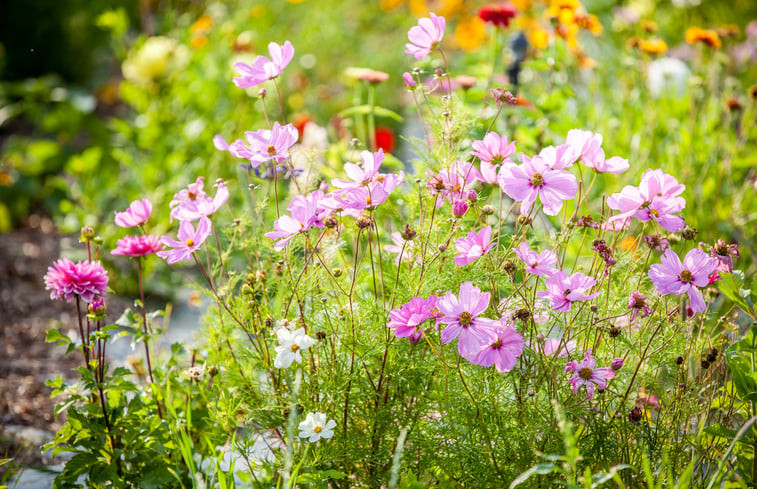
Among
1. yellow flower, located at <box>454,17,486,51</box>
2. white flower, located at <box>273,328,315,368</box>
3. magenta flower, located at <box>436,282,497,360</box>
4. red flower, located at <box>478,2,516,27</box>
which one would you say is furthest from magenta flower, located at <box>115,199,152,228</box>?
yellow flower, located at <box>454,17,486,51</box>

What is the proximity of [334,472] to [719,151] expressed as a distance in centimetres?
215

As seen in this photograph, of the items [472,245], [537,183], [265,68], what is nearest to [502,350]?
[472,245]

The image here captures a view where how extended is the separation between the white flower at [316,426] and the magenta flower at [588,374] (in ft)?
1.34

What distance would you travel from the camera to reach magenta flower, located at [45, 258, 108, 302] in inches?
49.4

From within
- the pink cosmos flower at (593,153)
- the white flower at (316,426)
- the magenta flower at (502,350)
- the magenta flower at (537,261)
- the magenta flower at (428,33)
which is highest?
the magenta flower at (428,33)

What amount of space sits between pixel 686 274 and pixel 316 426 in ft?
2.17

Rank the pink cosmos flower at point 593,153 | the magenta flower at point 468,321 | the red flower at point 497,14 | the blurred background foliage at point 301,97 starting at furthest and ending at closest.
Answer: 1. the blurred background foliage at point 301,97
2. the red flower at point 497,14
3. the pink cosmos flower at point 593,153
4. the magenta flower at point 468,321

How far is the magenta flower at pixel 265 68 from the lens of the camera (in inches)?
50.2

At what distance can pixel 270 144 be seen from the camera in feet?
3.96

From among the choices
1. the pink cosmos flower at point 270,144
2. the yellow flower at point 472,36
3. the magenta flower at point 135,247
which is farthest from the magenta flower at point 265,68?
the yellow flower at point 472,36

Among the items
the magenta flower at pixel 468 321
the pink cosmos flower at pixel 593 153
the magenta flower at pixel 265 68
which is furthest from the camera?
the magenta flower at pixel 265 68

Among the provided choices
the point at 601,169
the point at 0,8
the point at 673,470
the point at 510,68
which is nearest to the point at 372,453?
the point at 673,470

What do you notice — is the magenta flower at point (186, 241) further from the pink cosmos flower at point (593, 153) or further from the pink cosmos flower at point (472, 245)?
the pink cosmos flower at point (593, 153)

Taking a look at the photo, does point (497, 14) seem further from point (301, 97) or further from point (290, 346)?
point (301, 97)
